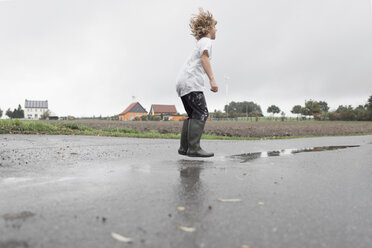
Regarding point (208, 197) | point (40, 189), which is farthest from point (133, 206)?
point (40, 189)

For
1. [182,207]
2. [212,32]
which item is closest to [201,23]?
[212,32]

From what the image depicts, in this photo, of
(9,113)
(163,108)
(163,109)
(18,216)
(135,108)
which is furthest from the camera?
(9,113)

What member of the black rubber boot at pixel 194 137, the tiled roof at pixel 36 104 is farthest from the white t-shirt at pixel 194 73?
the tiled roof at pixel 36 104

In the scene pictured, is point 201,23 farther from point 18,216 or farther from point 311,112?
point 311,112

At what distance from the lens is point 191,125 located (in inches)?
187

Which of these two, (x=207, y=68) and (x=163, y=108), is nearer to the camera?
(x=207, y=68)

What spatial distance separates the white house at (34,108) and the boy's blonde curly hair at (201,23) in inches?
5952

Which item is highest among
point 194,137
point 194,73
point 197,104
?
point 194,73

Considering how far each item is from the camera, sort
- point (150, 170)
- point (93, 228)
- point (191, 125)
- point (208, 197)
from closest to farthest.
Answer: point (93, 228) < point (208, 197) < point (150, 170) < point (191, 125)

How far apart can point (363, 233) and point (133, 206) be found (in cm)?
160

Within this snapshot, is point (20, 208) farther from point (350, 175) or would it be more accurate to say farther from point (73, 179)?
point (350, 175)

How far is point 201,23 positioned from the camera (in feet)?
16.4

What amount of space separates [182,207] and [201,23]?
145 inches

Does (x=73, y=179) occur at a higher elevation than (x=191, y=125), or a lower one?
lower
